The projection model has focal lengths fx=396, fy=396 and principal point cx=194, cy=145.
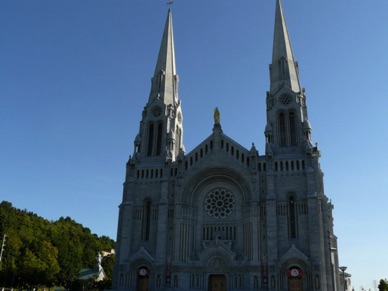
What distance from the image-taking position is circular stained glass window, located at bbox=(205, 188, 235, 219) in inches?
1740

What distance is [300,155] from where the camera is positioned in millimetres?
43094

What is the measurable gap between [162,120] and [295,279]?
24462 millimetres

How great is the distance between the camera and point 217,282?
41.1 metres

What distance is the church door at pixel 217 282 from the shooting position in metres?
40.8

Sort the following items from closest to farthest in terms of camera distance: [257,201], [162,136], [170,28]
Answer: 1. [257,201]
2. [162,136]
3. [170,28]

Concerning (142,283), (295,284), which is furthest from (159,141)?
(295,284)

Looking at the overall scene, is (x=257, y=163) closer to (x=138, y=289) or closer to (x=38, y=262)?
(x=138, y=289)

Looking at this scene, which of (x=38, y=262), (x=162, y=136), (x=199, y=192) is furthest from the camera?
(x=38, y=262)

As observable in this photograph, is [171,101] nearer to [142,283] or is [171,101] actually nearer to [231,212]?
[231,212]

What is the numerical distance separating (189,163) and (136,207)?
26.1 ft

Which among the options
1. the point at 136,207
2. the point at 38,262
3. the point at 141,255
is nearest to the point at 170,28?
the point at 136,207

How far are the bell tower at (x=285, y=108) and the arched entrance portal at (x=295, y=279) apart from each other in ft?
40.5

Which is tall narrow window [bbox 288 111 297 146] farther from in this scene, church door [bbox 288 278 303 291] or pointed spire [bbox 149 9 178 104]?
pointed spire [bbox 149 9 178 104]

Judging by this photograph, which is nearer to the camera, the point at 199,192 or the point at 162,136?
the point at 199,192
